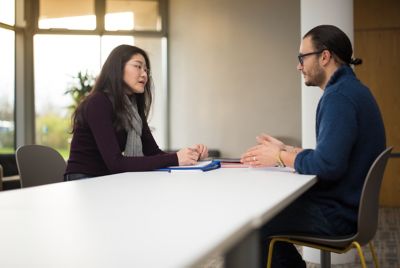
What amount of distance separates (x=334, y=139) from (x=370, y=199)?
0.25 meters

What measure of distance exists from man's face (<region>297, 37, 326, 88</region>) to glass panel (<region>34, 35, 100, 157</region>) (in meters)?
5.55

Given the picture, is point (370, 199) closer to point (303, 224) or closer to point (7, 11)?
point (303, 224)

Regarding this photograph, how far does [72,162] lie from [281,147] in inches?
39.0

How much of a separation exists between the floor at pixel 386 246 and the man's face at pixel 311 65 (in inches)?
42.8

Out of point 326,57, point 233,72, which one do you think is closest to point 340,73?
point 326,57

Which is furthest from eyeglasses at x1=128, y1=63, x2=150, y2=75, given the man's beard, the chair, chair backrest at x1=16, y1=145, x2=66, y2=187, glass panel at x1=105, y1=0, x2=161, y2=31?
glass panel at x1=105, y1=0, x2=161, y2=31

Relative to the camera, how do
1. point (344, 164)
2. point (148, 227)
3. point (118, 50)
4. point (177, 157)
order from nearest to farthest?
point (148, 227), point (344, 164), point (177, 157), point (118, 50)

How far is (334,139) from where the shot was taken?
180 cm

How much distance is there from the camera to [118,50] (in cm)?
256

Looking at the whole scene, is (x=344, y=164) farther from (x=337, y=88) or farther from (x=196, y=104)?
(x=196, y=104)

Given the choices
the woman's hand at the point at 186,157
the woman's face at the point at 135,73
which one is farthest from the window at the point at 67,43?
the woman's hand at the point at 186,157

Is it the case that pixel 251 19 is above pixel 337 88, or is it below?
above

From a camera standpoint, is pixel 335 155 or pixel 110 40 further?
pixel 110 40

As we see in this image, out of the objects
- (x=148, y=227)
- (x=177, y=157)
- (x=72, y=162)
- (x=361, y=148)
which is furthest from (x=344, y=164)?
(x=72, y=162)
